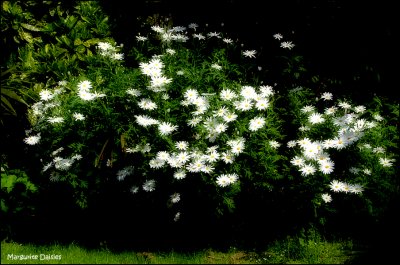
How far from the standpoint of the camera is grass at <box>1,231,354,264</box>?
12.4ft

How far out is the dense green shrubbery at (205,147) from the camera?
3865mm

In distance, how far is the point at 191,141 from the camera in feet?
13.0

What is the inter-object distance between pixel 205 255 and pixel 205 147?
96cm

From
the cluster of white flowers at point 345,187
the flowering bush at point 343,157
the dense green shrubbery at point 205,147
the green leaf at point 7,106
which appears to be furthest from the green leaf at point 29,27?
the cluster of white flowers at point 345,187

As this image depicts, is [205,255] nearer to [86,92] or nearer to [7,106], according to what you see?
[86,92]

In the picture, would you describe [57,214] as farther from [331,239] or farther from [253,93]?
[331,239]

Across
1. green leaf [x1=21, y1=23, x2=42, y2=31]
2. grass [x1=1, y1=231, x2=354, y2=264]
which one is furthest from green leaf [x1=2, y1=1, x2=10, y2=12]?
grass [x1=1, y1=231, x2=354, y2=264]

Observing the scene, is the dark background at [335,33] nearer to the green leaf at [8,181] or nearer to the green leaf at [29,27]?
the green leaf at [29,27]

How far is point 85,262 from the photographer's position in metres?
3.73

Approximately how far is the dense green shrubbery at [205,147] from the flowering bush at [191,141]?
11 millimetres

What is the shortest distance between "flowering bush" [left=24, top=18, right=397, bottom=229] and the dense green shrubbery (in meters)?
0.01

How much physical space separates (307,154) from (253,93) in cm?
77

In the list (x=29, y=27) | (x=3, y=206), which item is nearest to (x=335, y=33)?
(x=29, y=27)

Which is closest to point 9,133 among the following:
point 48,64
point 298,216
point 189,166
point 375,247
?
point 48,64
